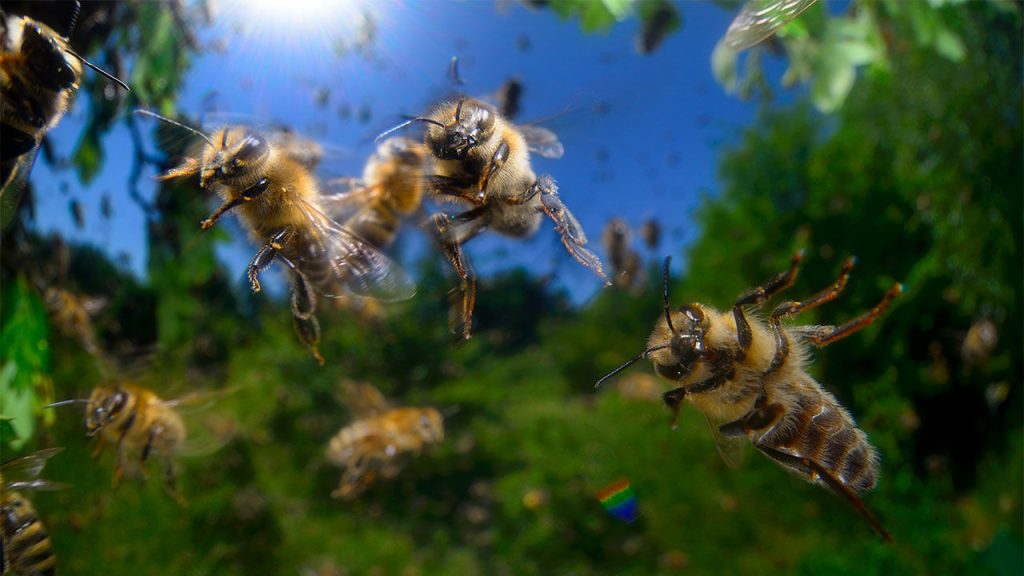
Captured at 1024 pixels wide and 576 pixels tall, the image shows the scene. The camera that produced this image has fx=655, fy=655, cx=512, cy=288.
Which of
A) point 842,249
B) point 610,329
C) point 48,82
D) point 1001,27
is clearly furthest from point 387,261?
point 610,329

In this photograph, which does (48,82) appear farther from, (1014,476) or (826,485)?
(1014,476)

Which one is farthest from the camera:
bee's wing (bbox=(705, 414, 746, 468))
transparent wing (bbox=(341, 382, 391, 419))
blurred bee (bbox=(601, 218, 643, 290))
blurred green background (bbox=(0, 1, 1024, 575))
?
transparent wing (bbox=(341, 382, 391, 419))

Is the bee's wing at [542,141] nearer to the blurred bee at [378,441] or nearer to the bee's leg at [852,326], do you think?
the bee's leg at [852,326]

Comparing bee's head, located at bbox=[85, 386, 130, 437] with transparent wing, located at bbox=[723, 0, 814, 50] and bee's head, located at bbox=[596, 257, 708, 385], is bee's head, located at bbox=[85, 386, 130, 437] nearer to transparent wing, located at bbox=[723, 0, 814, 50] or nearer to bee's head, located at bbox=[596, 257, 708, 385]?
bee's head, located at bbox=[596, 257, 708, 385]

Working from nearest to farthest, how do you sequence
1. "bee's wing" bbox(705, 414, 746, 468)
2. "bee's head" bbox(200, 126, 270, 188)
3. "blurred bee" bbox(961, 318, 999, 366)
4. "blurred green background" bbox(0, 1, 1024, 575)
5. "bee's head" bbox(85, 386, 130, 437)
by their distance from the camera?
"bee's head" bbox(200, 126, 270, 188) < "bee's wing" bbox(705, 414, 746, 468) < "bee's head" bbox(85, 386, 130, 437) < "blurred green background" bbox(0, 1, 1024, 575) < "blurred bee" bbox(961, 318, 999, 366)

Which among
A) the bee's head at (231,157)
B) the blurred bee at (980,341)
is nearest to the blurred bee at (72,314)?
the bee's head at (231,157)

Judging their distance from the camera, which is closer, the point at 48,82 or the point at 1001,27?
the point at 48,82

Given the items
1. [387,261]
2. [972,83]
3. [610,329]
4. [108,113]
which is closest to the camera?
[387,261]

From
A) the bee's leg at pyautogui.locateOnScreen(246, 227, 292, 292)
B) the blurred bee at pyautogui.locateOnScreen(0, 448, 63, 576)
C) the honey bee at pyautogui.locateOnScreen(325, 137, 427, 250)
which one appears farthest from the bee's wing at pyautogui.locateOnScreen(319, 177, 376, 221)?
the blurred bee at pyautogui.locateOnScreen(0, 448, 63, 576)
